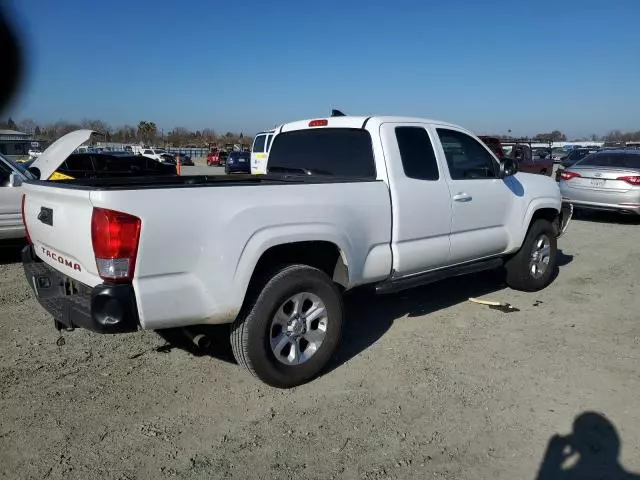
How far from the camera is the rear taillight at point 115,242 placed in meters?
2.96

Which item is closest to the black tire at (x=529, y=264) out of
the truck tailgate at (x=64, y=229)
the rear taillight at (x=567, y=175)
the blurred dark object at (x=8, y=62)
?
the truck tailgate at (x=64, y=229)

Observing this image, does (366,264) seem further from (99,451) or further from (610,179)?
(610,179)

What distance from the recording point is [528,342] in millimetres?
4727

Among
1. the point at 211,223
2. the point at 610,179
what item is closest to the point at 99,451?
the point at 211,223

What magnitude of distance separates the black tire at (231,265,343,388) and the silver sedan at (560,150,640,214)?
9451mm

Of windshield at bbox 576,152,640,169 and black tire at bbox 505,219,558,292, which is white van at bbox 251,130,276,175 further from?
black tire at bbox 505,219,558,292

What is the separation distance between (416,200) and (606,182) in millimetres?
8529

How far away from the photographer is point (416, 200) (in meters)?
4.55

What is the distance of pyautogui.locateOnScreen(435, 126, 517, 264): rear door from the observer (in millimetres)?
5066

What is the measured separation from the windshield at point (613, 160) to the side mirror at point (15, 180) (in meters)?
11.1

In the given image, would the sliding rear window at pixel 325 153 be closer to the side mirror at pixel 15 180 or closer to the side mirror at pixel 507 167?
the side mirror at pixel 507 167

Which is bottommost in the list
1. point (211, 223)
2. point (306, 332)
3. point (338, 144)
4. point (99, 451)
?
point (99, 451)

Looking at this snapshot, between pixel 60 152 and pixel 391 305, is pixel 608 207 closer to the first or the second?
pixel 391 305

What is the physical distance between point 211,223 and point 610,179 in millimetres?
10461
